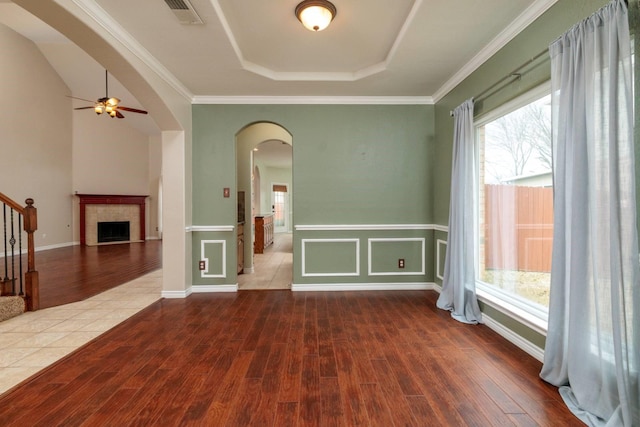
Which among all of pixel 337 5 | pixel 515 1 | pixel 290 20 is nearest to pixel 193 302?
pixel 290 20

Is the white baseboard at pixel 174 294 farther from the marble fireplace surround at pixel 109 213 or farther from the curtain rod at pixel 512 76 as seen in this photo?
the marble fireplace surround at pixel 109 213

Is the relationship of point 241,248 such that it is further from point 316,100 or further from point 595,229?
point 595,229

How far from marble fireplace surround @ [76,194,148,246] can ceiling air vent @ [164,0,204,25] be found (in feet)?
30.2

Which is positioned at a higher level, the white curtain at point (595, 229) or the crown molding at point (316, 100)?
the crown molding at point (316, 100)

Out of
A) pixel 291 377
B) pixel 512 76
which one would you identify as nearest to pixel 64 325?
pixel 291 377

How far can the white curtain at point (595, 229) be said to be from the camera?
1560 mm

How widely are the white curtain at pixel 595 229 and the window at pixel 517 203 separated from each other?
17.4 inches

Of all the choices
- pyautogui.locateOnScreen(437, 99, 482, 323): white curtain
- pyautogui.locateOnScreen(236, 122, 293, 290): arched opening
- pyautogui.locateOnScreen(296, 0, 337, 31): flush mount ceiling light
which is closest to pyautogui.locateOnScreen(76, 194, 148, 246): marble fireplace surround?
pyautogui.locateOnScreen(236, 122, 293, 290): arched opening

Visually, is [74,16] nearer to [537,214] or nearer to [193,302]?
[193,302]

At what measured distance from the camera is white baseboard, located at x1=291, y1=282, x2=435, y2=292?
4.26 metres

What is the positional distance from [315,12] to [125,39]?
1735mm

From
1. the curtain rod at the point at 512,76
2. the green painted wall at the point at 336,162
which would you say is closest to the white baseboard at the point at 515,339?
the green painted wall at the point at 336,162

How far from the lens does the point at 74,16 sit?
2131mm

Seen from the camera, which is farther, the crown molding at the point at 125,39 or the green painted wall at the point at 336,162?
the green painted wall at the point at 336,162
